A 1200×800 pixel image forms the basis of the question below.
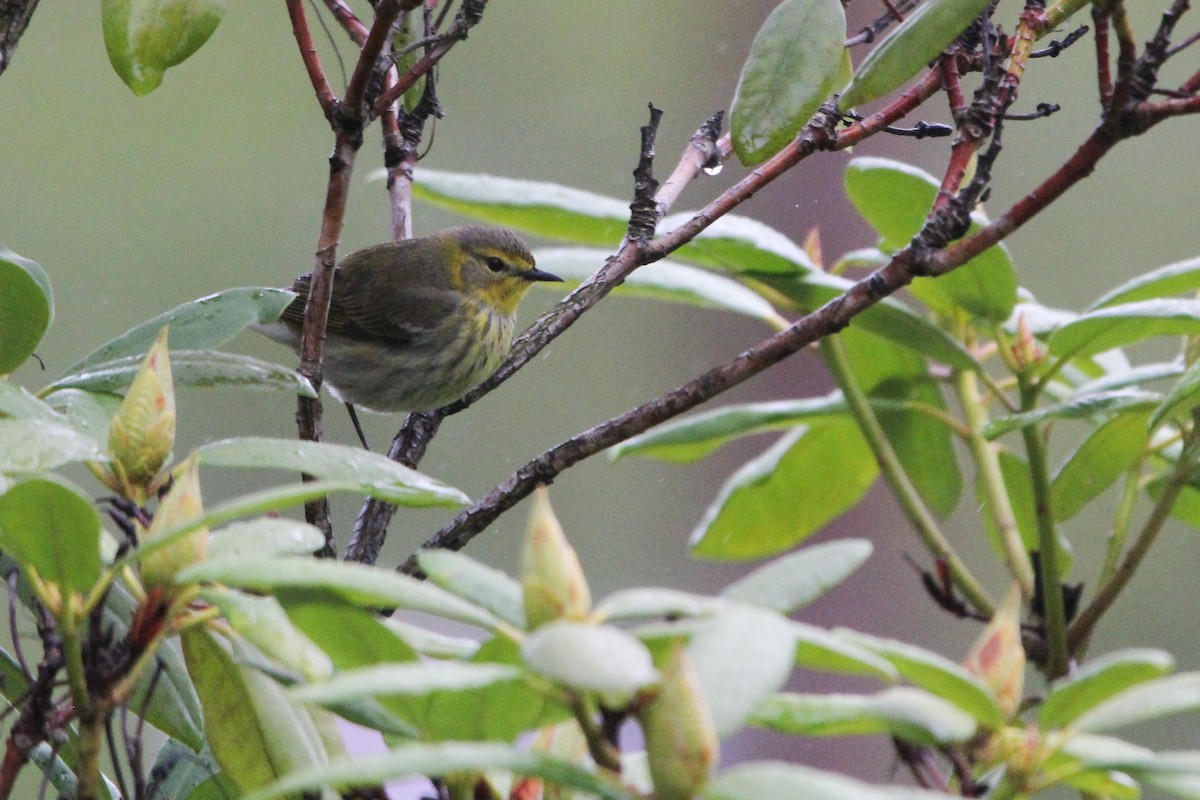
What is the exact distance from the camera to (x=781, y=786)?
0.45 metres

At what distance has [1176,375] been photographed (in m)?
1.24

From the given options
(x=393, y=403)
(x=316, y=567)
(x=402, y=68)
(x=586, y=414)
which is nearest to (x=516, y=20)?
(x=586, y=414)

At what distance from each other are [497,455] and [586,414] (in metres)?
0.47

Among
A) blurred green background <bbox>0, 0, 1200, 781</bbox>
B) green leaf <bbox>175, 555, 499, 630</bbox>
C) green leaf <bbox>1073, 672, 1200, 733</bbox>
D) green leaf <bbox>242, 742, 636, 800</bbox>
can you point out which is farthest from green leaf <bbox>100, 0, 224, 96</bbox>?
blurred green background <bbox>0, 0, 1200, 781</bbox>

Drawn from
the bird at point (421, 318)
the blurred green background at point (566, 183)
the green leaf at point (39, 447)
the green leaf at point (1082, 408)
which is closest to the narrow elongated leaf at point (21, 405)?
the green leaf at point (39, 447)

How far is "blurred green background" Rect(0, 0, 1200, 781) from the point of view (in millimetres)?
4867

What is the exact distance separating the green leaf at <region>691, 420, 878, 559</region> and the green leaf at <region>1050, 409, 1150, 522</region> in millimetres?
354

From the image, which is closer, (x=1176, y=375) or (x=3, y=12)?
(x=3, y=12)

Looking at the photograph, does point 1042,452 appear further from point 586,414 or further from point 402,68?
point 586,414

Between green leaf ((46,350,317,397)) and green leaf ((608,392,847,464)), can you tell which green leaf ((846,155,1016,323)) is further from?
green leaf ((46,350,317,397))

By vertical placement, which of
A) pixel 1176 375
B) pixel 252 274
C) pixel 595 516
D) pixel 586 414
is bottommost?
pixel 595 516

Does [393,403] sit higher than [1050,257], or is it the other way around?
[1050,257]

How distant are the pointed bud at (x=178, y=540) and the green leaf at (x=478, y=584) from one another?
131 millimetres

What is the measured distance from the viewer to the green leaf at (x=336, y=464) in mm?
676
